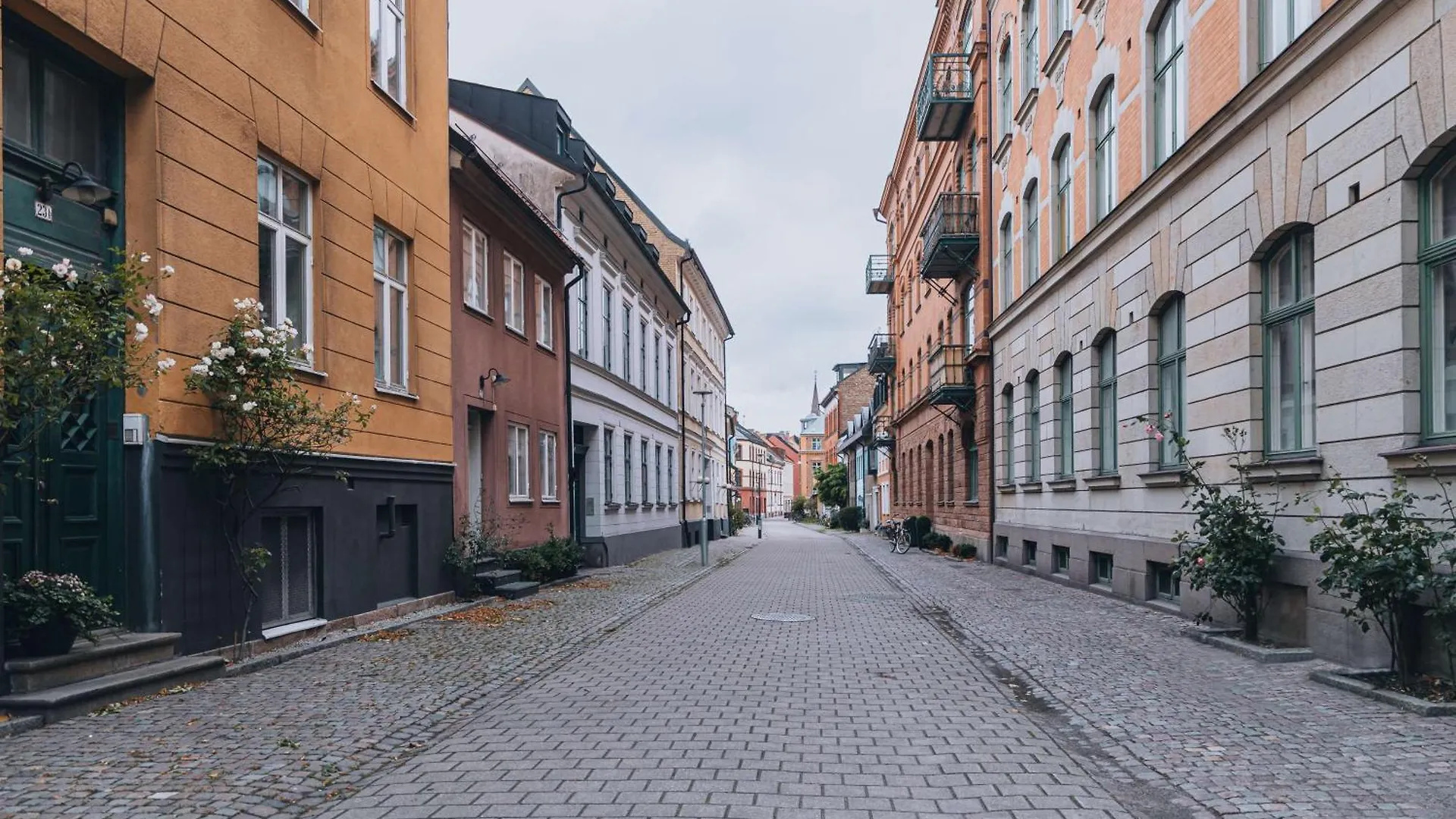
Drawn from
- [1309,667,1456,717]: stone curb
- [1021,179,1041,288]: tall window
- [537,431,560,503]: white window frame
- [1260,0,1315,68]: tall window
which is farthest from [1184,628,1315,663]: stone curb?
[537,431,560,503]: white window frame

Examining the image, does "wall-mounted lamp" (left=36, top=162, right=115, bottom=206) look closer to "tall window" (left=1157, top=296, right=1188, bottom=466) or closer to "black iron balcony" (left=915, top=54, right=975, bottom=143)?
Result: "tall window" (left=1157, top=296, right=1188, bottom=466)

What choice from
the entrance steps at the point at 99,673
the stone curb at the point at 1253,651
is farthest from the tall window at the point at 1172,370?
the entrance steps at the point at 99,673

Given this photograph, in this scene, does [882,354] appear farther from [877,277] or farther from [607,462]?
[607,462]

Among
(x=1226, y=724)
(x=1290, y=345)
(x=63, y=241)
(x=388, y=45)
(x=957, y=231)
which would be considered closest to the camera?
(x=1226, y=724)

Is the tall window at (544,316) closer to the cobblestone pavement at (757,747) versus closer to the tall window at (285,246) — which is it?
the tall window at (285,246)

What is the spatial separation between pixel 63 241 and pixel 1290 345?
1028cm

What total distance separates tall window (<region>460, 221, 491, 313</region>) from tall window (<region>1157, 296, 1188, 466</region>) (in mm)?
9323

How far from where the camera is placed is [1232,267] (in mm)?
10797

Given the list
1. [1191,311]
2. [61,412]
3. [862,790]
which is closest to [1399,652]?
[862,790]

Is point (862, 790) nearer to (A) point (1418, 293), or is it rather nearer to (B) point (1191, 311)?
(A) point (1418, 293)

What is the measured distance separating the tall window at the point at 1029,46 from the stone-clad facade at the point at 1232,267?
41 centimetres

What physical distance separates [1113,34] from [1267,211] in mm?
6158

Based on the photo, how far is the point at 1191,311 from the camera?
1190 cm

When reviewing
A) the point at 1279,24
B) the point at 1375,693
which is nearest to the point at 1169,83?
the point at 1279,24
